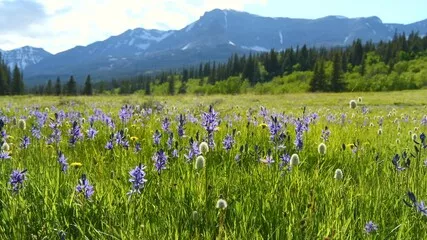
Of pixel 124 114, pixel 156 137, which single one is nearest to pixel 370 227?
pixel 156 137

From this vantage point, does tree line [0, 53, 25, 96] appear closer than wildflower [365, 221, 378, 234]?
No

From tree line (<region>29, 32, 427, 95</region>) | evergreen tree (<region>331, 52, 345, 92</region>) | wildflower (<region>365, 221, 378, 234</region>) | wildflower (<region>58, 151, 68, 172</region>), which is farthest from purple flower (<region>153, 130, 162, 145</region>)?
evergreen tree (<region>331, 52, 345, 92</region>)

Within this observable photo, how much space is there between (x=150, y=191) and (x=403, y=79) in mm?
98003

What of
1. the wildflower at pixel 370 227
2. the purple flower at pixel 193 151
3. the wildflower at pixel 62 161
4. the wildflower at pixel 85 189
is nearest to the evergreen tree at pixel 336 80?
the purple flower at pixel 193 151

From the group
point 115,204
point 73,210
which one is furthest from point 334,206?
point 73,210

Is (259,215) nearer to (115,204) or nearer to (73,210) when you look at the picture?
(115,204)

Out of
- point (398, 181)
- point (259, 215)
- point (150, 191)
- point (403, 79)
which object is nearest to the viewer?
point (259, 215)

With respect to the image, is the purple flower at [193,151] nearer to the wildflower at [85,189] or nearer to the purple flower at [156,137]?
the purple flower at [156,137]

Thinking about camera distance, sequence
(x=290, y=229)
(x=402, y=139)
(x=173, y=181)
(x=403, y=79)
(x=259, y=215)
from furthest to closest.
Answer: (x=403, y=79), (x=402, y=139), (x=173, y=181), (x=259, y=215), (x=290, y=229)

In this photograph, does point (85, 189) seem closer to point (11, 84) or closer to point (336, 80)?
point (336, 80)

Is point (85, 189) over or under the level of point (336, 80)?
under

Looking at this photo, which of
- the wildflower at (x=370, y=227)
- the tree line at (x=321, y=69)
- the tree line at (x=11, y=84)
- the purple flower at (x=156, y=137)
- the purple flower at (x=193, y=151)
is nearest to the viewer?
the wildflower at (x=370, y=227)

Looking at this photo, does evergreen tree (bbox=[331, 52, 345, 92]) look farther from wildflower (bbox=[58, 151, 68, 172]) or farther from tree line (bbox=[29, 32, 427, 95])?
wildflower (bbox=[58, 151, 68, 172])

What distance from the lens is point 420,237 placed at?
8.10 ft
